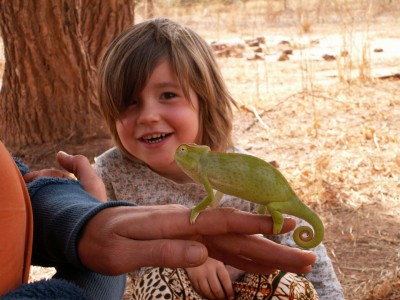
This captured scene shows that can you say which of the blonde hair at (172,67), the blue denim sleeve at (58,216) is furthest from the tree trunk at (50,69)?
the blue denim sleeve at (58,216)

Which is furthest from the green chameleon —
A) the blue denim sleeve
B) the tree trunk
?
the tree trunk

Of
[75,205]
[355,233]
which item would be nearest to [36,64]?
[355,233]

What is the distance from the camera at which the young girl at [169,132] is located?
1.92 meters

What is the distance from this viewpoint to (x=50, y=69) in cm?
440

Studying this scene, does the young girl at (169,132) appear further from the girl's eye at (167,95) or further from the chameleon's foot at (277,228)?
the chameleon's foot at (277,228)

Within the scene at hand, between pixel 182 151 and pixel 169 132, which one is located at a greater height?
pixel 182 151

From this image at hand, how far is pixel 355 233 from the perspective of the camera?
339 cm

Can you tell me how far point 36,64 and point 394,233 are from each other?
2.75 metres

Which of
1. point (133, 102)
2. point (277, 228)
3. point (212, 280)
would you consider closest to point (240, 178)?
point (277, 228)

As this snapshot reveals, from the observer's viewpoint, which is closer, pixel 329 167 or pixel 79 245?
pixel 79 245

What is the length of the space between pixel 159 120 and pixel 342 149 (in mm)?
2716

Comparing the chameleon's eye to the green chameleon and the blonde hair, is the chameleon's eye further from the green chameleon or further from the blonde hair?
the blonde hair

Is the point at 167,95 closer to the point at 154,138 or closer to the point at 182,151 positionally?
the point at 154,138

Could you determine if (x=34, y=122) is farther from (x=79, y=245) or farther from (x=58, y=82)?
(x=79, y=245)
